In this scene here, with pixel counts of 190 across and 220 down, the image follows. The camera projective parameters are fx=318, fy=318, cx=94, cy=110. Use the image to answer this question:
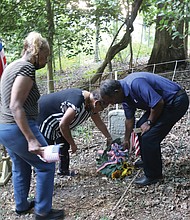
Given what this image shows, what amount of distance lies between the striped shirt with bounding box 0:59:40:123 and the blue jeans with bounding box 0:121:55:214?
2.6 inches

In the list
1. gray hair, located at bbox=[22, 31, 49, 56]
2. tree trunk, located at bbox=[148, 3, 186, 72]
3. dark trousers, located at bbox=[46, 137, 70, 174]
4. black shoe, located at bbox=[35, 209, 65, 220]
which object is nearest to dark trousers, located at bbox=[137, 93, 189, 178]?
dark trousers, located at bbox=[46, 137, 70, 174]

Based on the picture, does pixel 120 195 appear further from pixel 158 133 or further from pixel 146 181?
pixel 158 133

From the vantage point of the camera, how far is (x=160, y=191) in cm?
286

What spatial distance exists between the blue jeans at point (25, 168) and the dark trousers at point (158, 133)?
0.94m

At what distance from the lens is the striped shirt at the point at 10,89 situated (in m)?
2.11

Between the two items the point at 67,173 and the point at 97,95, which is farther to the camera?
the point at 67,173

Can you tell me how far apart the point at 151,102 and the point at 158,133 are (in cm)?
37

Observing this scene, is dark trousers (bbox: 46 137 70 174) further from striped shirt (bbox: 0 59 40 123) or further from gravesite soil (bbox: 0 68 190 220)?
striped shirt (bbox: 0 59 40 123)

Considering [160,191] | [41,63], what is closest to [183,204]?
[160,191]

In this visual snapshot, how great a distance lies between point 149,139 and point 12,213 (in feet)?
4.51

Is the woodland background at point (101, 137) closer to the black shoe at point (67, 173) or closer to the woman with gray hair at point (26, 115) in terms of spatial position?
the black shoe at point (67, 173)

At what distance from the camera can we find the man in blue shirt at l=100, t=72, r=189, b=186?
2.69m

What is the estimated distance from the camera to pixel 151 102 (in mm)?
2674

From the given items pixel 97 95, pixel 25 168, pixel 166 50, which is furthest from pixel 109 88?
pixel 166 50
